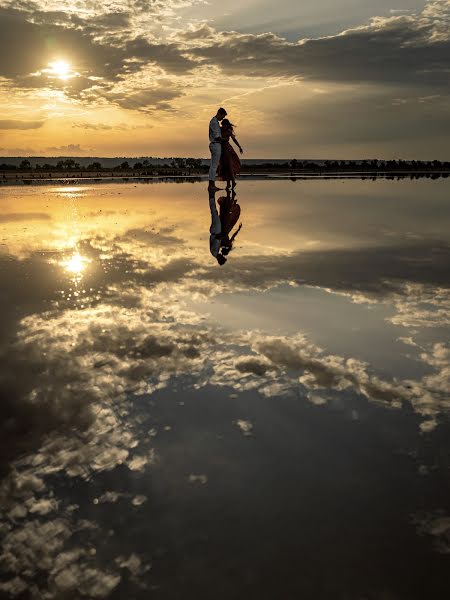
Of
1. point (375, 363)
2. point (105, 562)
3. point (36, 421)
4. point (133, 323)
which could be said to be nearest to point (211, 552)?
point (105, 562)

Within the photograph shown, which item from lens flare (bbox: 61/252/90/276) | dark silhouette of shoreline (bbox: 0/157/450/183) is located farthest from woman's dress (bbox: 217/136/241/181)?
dark silhouette of shoreline (bbox: 0/157/450/183)

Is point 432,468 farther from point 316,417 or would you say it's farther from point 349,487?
point 316,417

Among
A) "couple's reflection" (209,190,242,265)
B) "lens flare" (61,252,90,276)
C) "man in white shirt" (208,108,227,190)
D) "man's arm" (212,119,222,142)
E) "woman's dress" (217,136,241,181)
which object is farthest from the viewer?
"woman's dress" (217,136,241,181)

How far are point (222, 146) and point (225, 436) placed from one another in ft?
67.7

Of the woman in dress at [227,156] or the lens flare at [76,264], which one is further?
the woman in dress at [227,156]

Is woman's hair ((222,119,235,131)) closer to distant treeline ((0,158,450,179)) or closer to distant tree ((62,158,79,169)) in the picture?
distant treeline ((0,158,450,179))

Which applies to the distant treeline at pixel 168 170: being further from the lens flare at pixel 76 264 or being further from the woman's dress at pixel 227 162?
the lens flare at pixel 76 264

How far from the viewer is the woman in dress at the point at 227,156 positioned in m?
23.1

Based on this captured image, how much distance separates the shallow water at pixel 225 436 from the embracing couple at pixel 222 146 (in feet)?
46.2

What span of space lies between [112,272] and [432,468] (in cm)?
771

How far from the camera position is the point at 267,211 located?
21.8 meters

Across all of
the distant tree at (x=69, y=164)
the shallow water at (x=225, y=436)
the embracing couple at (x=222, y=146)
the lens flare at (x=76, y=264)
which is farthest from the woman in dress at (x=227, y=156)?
the distant tree at (x=69, y=164)

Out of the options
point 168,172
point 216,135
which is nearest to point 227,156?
point 216,135

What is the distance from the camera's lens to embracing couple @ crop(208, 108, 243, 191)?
22562 millimetres
